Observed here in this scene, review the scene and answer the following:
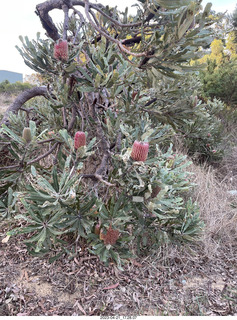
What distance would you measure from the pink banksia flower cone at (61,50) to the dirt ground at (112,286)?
116 cm

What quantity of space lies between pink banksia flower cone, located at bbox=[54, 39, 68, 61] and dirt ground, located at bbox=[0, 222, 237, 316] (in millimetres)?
1156

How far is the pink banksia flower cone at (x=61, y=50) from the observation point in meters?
0.92

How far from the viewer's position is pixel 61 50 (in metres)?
0.93

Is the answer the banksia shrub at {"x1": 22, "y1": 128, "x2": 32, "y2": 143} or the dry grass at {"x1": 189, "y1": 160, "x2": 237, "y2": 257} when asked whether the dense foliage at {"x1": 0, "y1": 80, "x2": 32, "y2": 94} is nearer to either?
the dry grass at {"x1": 189, "y1": 160, "x2": 237, "y2": 257}

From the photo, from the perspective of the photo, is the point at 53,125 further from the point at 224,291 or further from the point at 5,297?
the point at 224,291

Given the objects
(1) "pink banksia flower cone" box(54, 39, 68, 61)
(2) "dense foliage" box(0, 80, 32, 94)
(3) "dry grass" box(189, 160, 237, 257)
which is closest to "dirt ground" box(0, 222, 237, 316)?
(3) "dry grass" box(189, 160, 237, 257)

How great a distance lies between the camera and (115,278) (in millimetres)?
1536

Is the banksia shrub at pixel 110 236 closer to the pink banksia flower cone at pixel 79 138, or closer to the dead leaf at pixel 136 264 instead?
the pink banksia flower cone at pixel 79 138

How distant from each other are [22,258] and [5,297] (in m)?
0.29

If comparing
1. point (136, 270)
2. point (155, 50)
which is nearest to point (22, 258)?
point (136, 270)

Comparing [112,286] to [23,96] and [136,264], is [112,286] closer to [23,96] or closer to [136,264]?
[136,264]

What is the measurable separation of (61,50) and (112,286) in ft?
4.52

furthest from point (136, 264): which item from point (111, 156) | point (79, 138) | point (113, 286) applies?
point (79, 138)

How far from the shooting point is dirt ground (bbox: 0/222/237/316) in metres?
1.31
